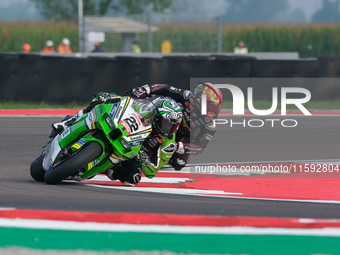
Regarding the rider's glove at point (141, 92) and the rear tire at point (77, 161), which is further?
the rider's glove at point (141, 92)

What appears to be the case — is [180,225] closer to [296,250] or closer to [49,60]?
[296,250]

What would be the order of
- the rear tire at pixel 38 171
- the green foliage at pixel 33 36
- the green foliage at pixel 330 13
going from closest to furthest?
the rear tire at pixel 38 171
the green foliage at pixel 33 36
the green foliage at pixel 330 13

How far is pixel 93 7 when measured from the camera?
47625 mm

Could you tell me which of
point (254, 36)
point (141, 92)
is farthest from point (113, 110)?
point (254, 36)

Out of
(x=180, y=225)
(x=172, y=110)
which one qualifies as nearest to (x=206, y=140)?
(x=172, y=110)

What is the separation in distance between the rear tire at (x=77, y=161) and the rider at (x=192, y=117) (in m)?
2.05

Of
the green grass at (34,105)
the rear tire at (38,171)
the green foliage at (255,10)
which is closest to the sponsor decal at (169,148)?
the rear tire at (38,171)

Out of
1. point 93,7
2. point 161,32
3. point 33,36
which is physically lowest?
point 33,36

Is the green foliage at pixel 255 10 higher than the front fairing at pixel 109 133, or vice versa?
the green foliage at pixel 255 10

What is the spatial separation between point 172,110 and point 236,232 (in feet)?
8.37

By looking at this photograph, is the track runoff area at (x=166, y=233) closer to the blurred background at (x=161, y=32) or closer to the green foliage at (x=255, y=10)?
the blurred background at (x=161, y=32)

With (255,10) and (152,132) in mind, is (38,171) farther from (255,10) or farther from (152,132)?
(255,10)

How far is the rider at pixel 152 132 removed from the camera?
20.2 ft

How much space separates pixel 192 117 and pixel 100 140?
2.34 metres
